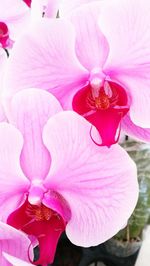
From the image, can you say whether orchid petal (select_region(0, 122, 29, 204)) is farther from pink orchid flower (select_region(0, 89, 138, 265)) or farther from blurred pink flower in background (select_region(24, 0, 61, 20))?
blurred pink flower in background (select_region(24, 0, 61, 20))

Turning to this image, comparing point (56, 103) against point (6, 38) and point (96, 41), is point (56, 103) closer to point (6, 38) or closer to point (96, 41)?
point (96, 41)

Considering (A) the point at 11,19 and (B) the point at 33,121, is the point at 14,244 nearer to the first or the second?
(B) the point at 33,121

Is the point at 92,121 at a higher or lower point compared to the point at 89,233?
higher

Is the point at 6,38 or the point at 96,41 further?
the point at 6,38

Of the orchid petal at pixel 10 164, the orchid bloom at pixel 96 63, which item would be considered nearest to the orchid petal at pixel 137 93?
the orchid bloom at pixel 96 63

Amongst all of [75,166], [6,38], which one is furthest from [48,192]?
[6,38]

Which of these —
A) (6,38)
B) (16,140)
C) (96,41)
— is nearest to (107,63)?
(96,41)

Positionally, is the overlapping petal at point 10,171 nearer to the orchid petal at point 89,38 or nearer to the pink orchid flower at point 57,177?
the pink orchid flower at point 57,177

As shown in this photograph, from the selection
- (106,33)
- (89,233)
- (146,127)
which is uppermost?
(106,33)

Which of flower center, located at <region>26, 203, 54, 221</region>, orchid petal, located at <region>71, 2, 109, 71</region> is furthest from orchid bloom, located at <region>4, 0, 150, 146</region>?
flower center, located at <region>26, 203, 54, 221</region>
